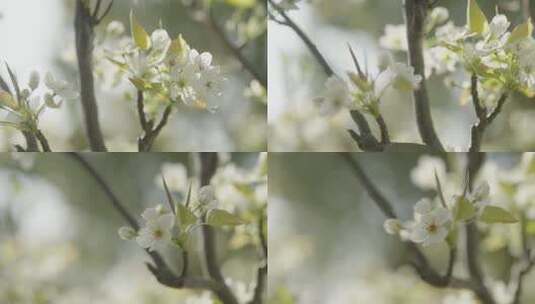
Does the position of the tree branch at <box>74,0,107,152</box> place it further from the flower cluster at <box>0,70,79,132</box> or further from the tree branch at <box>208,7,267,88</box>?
the tree branch at <box>208,7,267,88</box>

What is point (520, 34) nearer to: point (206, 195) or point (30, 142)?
point (206, 195)

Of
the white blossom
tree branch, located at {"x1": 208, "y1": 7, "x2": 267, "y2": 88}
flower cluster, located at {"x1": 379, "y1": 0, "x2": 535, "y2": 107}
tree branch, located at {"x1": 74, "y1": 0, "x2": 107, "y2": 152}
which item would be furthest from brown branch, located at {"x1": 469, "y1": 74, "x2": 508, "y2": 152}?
tree branch, located at {"x1": 74, "y1": 0, "x2": 107, "y2": 152}

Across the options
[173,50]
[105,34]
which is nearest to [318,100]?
[173,50]

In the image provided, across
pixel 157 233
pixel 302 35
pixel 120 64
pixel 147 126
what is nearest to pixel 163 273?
pixel 157 233

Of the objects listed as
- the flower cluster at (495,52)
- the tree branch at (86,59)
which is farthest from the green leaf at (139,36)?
the flower cluster at (495,52)

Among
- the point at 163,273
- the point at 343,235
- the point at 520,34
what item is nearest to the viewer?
the point at 520,34

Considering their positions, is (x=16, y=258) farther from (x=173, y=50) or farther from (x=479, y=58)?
(x=479, y=58)

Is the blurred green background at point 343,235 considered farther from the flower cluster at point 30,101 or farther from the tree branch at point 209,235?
the flower cluster at point 30,101
